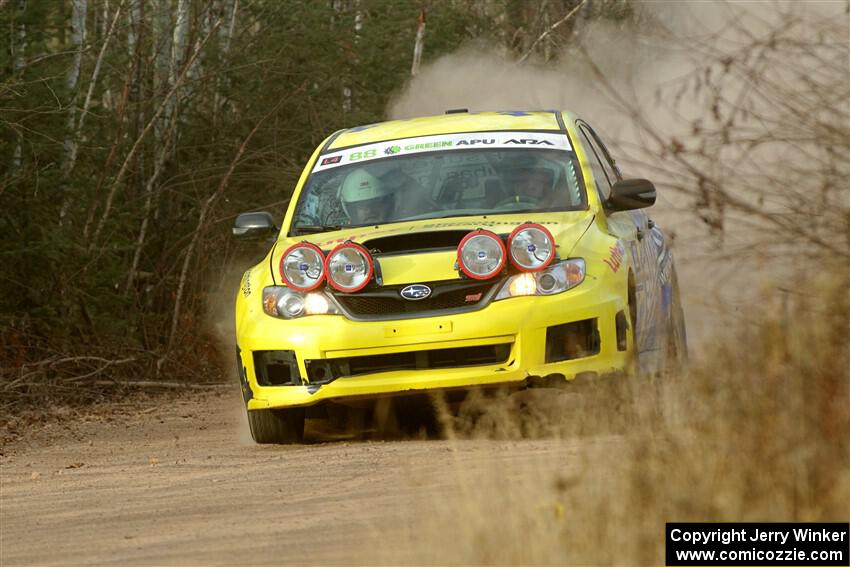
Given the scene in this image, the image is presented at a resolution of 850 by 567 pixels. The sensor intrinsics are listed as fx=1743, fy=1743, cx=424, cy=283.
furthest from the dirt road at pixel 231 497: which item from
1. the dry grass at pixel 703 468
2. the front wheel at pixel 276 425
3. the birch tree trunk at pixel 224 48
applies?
the birch tree trunk at pixel 224 48

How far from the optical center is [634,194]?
9.29m

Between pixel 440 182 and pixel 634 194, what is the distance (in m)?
1.28

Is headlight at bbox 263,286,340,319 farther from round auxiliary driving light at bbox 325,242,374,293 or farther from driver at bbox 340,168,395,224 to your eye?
driver at bbox 340,168,395,224

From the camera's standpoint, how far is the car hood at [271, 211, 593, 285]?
8773 mm

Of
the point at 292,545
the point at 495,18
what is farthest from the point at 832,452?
the point at 495,18

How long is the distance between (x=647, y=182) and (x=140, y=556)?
4.09m

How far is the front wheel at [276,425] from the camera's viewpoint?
30.6 feet

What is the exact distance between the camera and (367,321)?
878 cm

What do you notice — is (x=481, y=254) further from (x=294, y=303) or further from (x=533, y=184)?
(x=533, y=184)

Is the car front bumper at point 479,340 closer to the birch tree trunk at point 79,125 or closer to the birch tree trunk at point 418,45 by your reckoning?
the birch tree trunk at point 79,125

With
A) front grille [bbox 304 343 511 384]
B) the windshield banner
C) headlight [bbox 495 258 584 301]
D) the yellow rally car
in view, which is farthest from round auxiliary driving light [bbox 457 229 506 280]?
the windshield banner

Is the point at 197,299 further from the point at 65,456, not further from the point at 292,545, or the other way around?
the point at 292,545

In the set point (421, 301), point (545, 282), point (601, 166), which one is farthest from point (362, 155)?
point (545, 282)

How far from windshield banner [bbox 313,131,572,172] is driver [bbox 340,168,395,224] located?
0.21 m
